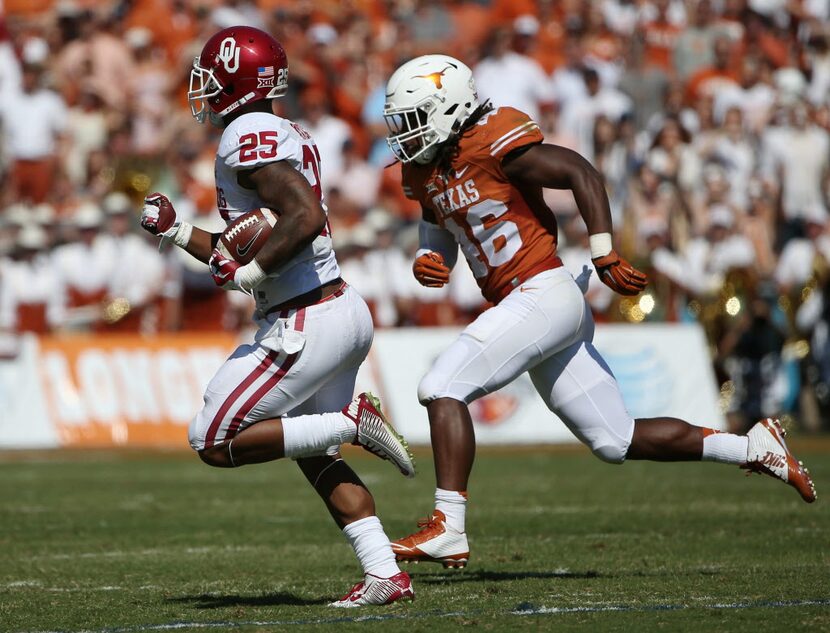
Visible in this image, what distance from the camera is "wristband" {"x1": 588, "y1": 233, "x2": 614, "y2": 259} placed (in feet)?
18.1

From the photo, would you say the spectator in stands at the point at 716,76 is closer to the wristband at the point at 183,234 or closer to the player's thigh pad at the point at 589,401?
the player's thigh pad at the point at 589,401

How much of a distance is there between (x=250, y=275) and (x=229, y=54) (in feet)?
2.69

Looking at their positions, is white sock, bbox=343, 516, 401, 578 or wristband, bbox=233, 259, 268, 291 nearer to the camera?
wristband, bbox=233, 259, 268, 291

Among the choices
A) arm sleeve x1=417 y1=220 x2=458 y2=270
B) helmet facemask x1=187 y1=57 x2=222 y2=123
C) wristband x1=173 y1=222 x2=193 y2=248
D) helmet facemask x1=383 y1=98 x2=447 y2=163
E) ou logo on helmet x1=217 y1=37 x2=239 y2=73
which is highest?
ou logo on helmet x1=217 y1=37 x2=239 y2=73

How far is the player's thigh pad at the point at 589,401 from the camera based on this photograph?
5711 mm

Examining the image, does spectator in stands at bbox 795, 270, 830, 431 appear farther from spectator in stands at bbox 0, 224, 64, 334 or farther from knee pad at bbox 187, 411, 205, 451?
knee pad at bbox 187, 411, 205, 451

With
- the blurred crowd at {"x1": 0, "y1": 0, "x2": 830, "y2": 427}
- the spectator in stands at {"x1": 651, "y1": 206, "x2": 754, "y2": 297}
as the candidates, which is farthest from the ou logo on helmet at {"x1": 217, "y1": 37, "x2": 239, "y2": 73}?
the spectator in stands at {"x1": 651, "y1": 206, "x2": 754, "y2": 297}

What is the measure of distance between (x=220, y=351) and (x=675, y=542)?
6.96 m

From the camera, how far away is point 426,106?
5664 millimetres

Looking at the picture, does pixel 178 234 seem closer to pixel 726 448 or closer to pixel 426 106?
pixel 426 106

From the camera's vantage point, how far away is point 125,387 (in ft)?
42.2

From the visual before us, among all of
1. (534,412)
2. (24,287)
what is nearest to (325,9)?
(24,287)

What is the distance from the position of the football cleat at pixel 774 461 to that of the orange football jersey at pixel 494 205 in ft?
3.46

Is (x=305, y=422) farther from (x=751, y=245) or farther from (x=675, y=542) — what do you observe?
(x=751, y=245)
